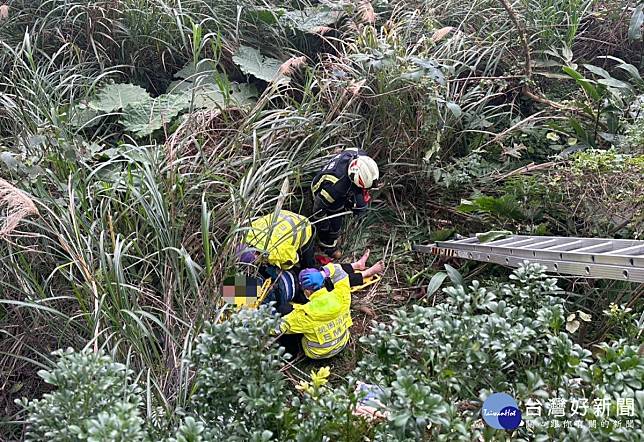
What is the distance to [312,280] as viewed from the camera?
7.99 feet

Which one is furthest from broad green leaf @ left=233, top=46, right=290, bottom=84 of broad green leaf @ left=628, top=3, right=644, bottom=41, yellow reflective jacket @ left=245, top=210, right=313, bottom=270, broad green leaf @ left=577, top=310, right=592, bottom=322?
broad green leaf @ left=628, top=3, right=644, bottom=41

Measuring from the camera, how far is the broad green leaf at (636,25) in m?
3.42

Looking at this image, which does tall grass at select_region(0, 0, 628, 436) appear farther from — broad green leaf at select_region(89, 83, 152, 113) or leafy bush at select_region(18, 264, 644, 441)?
leafy bush at select_region(18, 264, 644, 441)

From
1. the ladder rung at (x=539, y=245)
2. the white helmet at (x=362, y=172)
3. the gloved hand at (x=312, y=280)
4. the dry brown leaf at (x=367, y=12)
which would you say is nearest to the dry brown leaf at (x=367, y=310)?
the gloved hand at (x=312, y=280)

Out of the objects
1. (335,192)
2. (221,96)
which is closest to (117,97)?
(221,96)

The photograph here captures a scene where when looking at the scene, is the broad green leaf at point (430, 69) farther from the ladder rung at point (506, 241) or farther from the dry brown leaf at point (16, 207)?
the dry brown leaf at point (16, 207)

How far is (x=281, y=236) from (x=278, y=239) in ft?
0.08

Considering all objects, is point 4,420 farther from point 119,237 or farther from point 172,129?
point 172,129

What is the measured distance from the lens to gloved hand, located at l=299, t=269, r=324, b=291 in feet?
7.99

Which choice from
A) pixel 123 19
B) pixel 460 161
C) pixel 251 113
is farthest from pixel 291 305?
pixel 123 19

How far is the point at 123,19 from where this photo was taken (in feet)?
11.3

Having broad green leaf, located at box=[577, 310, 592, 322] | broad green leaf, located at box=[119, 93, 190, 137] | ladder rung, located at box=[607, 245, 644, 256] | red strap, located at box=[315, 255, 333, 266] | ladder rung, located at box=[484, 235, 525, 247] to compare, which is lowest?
red strap, located at box=[315, 255, 333, 266]

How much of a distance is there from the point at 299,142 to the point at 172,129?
26.3 inches

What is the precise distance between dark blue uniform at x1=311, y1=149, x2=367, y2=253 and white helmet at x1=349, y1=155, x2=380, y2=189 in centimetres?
2
